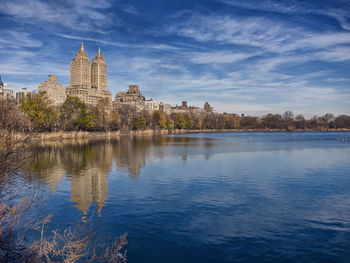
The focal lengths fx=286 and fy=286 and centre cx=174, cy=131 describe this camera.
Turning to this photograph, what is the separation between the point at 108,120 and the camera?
97750 mm

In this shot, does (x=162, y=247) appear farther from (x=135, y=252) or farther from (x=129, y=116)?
(x=129, y=116)

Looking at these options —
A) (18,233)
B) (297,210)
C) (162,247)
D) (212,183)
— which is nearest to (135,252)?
(162,247)

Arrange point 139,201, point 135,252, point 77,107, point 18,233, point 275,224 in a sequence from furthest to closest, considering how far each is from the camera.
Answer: point 77,107 < point 139,201 < point 275,224 < point 18,233 < point 135,252

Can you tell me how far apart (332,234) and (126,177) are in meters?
14.1

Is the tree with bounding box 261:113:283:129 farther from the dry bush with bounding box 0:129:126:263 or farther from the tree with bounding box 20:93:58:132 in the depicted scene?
the dry bush with bounding box 0:129:126:263

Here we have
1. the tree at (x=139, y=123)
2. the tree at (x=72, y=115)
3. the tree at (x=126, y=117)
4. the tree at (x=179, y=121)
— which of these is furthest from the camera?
the tree at (x=179, y=121)

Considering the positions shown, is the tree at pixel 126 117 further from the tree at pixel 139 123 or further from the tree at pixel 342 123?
the tree at pixel 342 123

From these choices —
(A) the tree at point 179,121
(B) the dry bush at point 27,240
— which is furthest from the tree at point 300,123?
(B) the dry bush at point 27,240

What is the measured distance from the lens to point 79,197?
51.2 ft

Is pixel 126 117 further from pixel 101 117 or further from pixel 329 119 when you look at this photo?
pixel 329 119

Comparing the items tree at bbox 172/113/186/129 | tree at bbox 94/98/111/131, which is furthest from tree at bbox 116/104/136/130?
tree at bbox 172/113/186/129

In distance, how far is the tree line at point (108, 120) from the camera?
59756mm

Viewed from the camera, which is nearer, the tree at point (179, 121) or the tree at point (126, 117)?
the tree at point (126, 117)

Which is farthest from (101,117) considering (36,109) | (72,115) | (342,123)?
(342,123)
